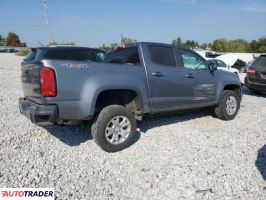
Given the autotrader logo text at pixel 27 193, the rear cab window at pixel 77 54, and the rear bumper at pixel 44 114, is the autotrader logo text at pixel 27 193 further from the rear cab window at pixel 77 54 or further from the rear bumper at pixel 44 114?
the rear cab window at pixel 77 54

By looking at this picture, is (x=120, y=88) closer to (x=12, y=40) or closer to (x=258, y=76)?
(x=258, y=76)

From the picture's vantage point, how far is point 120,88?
15.4 feet

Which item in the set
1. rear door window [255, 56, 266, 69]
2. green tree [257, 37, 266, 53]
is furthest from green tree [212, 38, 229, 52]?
rear door window [255, 56, 266, 69]

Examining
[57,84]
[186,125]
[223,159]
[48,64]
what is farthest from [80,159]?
[186,125]

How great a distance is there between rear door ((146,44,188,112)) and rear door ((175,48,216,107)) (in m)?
0.19

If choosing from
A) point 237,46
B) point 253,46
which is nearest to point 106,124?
point 253,46

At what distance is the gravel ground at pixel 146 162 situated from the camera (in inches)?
143

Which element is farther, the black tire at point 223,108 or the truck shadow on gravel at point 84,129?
the black tire at point 223,108

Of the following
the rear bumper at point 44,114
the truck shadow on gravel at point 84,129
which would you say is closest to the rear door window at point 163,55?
the truck shadow on gravel at point 84,129

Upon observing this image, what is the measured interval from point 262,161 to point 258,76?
21.1 ft

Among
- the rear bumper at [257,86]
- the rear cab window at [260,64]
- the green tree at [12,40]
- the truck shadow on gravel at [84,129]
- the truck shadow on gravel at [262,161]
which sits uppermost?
the green tree at [12,40]

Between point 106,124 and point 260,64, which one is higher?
point 260,64

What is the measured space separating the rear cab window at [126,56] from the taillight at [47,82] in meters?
1.69

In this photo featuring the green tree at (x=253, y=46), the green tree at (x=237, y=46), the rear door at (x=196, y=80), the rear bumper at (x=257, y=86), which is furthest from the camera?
the green tree at (x=237, y=46)
